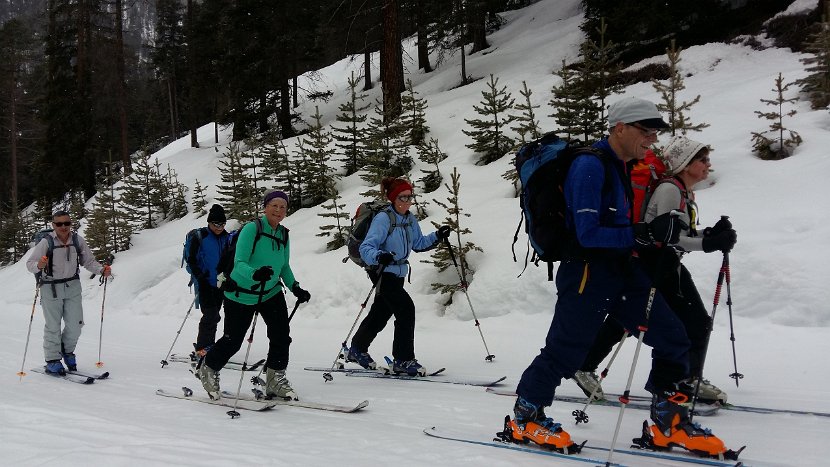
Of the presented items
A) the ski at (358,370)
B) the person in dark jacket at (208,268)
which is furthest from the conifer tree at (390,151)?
the ski at (358,370)

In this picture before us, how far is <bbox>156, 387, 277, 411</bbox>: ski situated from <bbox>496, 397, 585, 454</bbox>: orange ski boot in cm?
264

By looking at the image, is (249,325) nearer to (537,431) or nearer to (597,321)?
(537,431)

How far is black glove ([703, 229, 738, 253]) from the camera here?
334 centimetres

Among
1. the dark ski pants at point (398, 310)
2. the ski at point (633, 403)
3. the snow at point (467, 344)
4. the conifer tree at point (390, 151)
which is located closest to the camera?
the snow at point (467, 344)

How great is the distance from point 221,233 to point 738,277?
23.3 ft

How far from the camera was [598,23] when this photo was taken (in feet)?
62.7

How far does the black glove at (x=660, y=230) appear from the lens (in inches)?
127

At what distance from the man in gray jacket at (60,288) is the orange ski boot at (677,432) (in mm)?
7551

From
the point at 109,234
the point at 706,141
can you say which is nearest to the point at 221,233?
the point at 706,141

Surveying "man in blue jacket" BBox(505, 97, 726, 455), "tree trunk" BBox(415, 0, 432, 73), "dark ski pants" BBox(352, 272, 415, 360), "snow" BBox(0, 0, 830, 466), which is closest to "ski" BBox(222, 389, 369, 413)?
"snow" BBox(0, 0, 830, 466)

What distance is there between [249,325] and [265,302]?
279 mm

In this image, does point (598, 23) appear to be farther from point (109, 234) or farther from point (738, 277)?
point (109, 234)

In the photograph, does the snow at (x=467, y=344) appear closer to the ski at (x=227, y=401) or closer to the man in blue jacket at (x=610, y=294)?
the ski at (x=227, y=401)

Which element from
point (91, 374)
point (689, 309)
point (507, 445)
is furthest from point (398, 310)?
point (91, 374)
